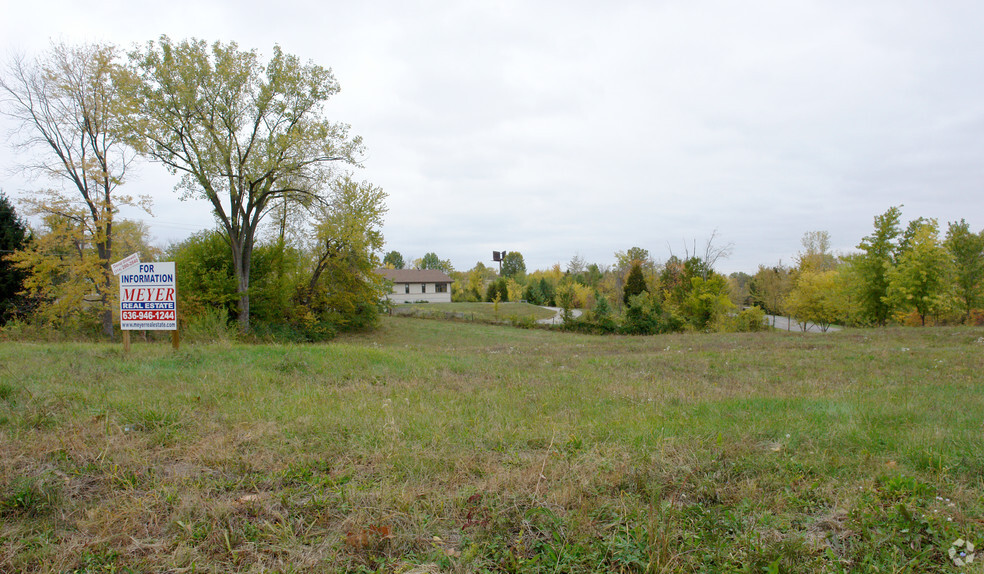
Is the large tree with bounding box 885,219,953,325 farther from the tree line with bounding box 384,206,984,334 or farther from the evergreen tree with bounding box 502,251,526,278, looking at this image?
the evergreen tree with bounding box 502,251,526,278

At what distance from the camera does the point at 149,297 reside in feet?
32.6

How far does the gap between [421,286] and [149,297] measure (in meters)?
68.2

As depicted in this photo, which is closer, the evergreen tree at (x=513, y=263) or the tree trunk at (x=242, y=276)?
the tree trunk at (x=242, y=276)

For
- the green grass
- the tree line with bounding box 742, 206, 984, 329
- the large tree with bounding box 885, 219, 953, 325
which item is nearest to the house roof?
the green grass

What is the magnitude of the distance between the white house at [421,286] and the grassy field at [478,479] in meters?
70.2

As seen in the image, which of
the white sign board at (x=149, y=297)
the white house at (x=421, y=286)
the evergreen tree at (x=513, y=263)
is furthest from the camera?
the evergreen tree at (x=513, y=263)

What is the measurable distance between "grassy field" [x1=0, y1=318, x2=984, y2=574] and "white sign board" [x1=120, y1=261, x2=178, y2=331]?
3.06 m

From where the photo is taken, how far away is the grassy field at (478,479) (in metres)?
2.62

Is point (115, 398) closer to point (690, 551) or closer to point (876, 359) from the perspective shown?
point (690, 551)

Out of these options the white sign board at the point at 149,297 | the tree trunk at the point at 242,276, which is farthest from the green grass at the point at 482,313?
the white sign board at the point at 149,297

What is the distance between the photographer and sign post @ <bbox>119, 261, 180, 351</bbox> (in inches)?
388

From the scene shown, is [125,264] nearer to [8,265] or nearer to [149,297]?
[149,297]

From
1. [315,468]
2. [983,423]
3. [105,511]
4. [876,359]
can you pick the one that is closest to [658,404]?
[983,423]

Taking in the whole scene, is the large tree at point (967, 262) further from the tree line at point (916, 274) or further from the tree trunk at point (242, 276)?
the tree trunk at point (242, 276)
